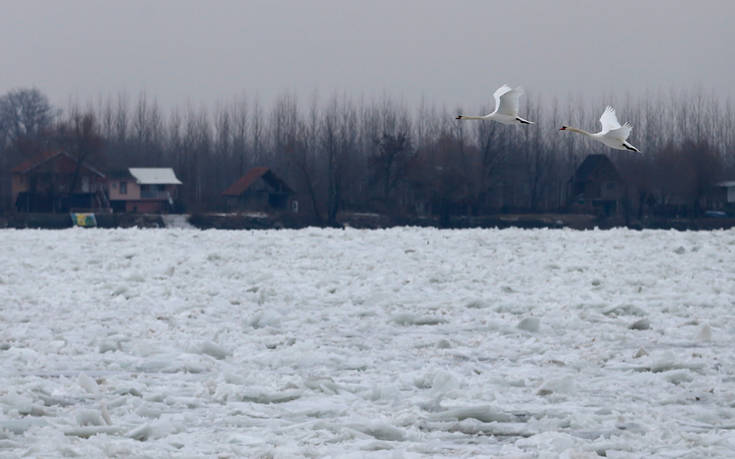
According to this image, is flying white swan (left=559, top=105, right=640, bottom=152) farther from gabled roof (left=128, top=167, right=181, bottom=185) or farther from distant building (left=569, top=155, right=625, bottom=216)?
gabled roof (left=128, top=167, right=181, bottom=185)

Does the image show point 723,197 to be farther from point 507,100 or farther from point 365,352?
point 507,100

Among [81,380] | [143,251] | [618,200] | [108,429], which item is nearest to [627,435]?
[108,429]

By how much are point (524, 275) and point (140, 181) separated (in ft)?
200

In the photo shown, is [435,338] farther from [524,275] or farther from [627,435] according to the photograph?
[524,275]

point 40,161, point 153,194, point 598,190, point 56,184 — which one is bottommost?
point 598,190

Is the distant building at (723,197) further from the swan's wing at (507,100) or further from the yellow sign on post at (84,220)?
the swan's wing at (507,100)

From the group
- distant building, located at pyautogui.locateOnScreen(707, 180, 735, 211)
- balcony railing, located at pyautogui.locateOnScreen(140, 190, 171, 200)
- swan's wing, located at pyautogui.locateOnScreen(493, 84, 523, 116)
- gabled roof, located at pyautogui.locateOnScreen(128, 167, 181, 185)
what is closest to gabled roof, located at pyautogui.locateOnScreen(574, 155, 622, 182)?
distant building, located at pyautogui.locateOnScreen(707, 180, 735, 211)

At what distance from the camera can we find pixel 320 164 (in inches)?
2776

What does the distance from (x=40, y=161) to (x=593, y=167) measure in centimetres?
3643

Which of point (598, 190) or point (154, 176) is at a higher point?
point (154, 176)

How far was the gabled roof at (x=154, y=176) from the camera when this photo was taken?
72312 mm

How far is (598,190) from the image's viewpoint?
57.9 meters

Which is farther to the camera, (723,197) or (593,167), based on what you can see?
(723,197)

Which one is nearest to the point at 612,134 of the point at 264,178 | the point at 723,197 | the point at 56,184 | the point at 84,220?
the point at 84,220
